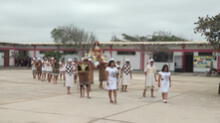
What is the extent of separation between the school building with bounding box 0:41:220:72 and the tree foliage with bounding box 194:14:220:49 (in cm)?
2451

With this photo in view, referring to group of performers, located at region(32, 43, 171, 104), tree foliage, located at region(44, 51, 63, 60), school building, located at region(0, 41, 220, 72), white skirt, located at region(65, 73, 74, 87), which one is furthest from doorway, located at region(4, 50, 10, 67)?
white skirt, located at region(65, 73, 74, 87)

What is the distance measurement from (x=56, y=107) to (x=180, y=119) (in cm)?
399

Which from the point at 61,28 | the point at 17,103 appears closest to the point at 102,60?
the point at 17,103

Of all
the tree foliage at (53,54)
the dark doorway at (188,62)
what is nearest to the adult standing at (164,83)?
the dark doorway at (188,62)

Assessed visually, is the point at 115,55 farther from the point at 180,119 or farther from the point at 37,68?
the point at 180,119

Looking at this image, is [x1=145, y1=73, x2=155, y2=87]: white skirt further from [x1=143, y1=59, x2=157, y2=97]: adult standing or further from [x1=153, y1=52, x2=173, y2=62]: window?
[x1=153, y1=52, x2=173, y2=62]: window

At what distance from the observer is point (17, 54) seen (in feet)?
166

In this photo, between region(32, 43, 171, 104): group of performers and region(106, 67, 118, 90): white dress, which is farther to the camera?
region(32, 43, 171, 104): group of performers

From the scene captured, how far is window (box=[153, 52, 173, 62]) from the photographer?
44.7m

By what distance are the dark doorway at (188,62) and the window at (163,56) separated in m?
1.78

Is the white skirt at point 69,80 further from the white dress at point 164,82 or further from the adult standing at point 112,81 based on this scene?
the white dress at point 164,82

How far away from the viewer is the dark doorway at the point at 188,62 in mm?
43969

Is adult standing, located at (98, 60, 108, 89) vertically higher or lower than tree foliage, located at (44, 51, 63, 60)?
lower

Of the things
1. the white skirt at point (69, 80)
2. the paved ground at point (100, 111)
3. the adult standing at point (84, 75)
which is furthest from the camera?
the white skirt at point (69, 80)
